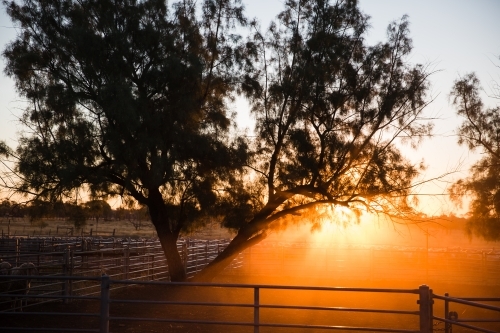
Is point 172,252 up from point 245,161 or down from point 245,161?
down

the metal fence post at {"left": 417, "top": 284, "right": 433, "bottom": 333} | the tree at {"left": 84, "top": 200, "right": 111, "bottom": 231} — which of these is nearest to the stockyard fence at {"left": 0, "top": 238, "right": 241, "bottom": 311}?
the tree at {"left": 84, "top": 200, "right": 111, "bottom": 231}

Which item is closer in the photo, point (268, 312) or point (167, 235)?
point (268, 312)

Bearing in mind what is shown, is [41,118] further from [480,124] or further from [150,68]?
[480,124]

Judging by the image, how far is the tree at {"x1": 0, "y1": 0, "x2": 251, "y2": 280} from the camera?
18.1 meters

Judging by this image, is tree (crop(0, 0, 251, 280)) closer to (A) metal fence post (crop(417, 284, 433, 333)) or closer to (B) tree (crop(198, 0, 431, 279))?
(B) tree (crop(198, 0, 431, 279))

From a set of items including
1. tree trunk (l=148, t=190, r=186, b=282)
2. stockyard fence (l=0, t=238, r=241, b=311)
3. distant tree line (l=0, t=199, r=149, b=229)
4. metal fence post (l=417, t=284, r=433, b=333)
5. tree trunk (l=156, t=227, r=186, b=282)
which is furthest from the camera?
tree trunk (l=156, t=227, r=186, b=282)

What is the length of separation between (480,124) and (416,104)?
584 cm

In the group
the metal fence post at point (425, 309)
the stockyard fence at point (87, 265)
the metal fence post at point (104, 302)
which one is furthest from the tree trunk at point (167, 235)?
the metal fence post at point (425, 309)

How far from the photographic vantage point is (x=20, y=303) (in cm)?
1557

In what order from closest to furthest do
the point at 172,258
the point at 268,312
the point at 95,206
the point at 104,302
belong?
the point at 104,302, the point at 268,312, the point at 95,206, the point at 172,258

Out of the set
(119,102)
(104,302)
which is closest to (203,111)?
(119,102)

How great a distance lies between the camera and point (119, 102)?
1728 centimetres

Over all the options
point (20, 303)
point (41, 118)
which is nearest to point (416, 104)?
point (41, 118)

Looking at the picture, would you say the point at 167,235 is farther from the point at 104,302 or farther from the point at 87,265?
the point at 104,302
